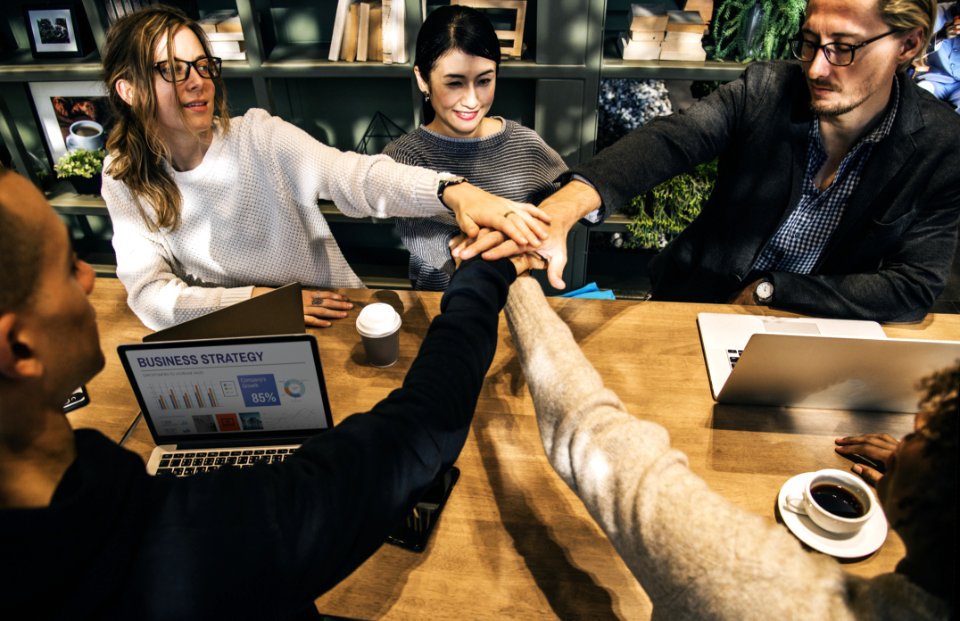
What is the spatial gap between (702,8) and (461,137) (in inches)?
59.4

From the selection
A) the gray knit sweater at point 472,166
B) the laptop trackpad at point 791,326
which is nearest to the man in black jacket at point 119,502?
the laptop trackpad at point 791,326

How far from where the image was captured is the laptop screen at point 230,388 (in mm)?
1134

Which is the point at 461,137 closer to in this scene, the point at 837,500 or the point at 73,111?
the point at 837,500

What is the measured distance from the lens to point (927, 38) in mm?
1579

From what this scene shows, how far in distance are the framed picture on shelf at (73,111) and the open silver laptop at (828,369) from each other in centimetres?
343

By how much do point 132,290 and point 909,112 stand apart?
221cm

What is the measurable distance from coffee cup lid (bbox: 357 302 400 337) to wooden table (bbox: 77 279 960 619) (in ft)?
0.37

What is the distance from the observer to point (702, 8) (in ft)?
8.79

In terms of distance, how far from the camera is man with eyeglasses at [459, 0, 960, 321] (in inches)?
62.1

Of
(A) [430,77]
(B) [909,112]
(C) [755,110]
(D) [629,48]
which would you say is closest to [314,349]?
(A) [430,77]

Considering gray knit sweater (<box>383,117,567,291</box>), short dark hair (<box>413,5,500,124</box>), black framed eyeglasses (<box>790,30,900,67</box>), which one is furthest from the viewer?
gray knit sweater (<box>383,117,567,291</box>)

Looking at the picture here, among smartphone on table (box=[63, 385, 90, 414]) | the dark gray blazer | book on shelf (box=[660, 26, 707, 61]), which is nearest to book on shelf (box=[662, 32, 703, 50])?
book on shelf (box=[660, 26, 707, 61])

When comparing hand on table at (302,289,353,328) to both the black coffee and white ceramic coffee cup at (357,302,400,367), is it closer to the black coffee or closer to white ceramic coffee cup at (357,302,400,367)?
white ceramic coffee cup at (357,302,400,367)

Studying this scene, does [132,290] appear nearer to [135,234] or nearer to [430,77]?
[135,234]
